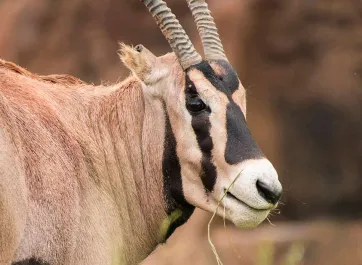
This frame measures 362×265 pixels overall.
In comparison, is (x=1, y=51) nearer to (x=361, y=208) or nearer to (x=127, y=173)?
(x=361, y=208)

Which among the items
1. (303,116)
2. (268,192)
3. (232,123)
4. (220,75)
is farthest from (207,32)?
(303,116)

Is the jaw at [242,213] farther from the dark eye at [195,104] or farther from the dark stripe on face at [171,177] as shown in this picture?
the dark eye at [195,104]

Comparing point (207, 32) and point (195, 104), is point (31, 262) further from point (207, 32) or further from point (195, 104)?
point (207, 32)

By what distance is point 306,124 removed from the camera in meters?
12.5

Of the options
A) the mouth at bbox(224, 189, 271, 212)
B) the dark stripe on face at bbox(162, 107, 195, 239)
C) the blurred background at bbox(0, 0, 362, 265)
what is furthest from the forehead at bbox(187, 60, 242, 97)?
the blurred background at bbox(0, 0, 362, 265)

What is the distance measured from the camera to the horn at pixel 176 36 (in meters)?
7.00

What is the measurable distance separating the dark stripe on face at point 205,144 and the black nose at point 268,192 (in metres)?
0.48

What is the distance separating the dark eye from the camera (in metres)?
6.75

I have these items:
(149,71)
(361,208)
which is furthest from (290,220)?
(149,71)

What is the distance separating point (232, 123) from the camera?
665cm

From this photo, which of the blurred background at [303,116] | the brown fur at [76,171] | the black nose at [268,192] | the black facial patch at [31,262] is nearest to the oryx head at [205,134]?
the black nose at [268,192]

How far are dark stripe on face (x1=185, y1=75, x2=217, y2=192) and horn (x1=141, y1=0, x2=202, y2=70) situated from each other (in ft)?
1.65

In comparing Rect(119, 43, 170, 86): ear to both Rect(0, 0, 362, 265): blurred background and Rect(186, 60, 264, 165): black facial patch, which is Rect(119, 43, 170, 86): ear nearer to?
Rect(186, 60, 264, 165): black facial patch

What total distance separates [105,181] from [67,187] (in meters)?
0.63
